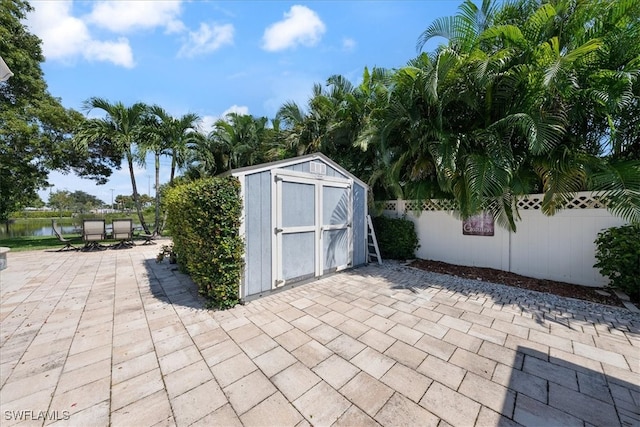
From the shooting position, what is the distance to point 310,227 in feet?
15.6

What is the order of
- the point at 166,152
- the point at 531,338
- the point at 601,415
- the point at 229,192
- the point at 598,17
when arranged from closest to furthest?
the point at 601,415 < the point at 531,338 < the point at 229,192 < the point at 598,17 < the point at 166,152

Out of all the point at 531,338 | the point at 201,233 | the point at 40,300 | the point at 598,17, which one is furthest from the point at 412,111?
the point at 40,300

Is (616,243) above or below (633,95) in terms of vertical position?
below

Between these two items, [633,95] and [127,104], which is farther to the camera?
[127,104]

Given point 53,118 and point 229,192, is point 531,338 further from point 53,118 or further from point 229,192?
point 53,118

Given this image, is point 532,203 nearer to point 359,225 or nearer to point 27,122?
point 359,225

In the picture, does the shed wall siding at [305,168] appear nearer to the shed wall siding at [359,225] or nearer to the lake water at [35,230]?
the shed wall siding at [359,225]

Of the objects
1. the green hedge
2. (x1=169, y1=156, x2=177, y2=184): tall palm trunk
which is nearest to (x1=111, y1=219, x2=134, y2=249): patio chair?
(x1=169, y1=156, x2=177, y2=184): tall palm trunk

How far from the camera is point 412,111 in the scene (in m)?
5.05

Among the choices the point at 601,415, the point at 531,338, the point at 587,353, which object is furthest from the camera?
the point at 531,338

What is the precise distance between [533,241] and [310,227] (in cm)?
451

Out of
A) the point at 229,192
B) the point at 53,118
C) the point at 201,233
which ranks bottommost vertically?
the point at 201,233

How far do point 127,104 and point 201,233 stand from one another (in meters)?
9.97

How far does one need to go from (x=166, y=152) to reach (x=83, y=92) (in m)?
3.19
